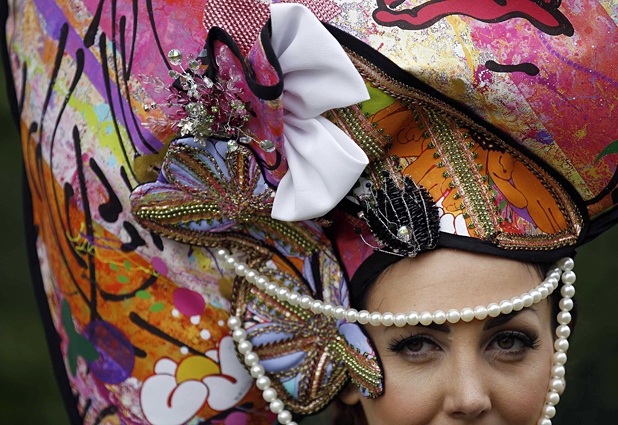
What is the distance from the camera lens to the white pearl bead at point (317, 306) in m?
1.25

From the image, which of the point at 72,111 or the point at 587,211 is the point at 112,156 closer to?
the point at 72,111

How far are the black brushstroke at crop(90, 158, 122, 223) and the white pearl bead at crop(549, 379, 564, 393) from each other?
895 millimetres

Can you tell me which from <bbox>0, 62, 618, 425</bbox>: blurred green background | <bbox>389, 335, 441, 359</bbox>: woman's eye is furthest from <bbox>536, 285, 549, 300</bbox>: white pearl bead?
<bbox>0, 62, 618, 425</bbox>: blurred green background

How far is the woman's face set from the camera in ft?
3.72

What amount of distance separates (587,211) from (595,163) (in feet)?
0.36

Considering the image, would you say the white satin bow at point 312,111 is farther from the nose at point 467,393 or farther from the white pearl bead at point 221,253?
the nose at point 467,393

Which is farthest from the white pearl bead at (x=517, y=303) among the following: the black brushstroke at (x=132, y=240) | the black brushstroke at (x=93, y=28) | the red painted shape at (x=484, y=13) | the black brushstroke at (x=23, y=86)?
the black brushstroke at (x=23, y=86)

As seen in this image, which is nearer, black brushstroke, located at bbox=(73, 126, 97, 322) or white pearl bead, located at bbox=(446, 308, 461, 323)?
white pearl bead, located at bbox=(446, 308, 461, 323)

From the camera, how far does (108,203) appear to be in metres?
1.33

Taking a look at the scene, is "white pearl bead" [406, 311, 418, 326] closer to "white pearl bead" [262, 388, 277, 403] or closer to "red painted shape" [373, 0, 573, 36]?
"white pearl bead" [262, 388, 277, 403]

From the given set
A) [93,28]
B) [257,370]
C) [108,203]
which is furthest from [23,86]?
[257,370]

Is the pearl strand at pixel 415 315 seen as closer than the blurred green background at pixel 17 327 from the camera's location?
Yes

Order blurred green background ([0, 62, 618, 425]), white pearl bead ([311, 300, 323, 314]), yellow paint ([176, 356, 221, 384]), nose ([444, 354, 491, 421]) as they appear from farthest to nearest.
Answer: blurred green background ([0, 62, 618, 425]) < yellow paint ([176, 356, 221, 384]) < white pearl bead ([311, 300, 323, 314]) < nose ([444, 354, 491, 421])

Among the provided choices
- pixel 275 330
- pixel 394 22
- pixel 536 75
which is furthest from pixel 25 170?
pixel 536 75
